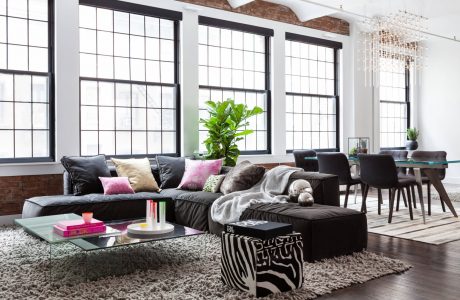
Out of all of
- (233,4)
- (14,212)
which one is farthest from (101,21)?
(14,212)

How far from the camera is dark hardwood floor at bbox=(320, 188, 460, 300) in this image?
314 centimetres

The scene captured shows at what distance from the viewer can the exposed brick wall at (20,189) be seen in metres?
5.77

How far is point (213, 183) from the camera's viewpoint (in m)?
5.59

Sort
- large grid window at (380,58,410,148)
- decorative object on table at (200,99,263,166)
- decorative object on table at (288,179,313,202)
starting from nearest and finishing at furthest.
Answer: decorative object on table at (288,179,313,202), decorative object on table at (200,99,263,166), large grid window at (380,58,410,148)

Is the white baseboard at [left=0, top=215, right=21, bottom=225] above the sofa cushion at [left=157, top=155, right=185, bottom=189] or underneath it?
underneath

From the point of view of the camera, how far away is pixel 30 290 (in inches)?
125

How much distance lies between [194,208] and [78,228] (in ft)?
5.92

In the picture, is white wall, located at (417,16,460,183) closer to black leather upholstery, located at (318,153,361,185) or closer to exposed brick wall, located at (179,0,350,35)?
exposed brick wall, located at (179,0,350,35)

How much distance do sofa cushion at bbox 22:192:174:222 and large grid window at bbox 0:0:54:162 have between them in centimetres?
116

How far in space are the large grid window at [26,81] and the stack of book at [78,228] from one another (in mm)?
2754

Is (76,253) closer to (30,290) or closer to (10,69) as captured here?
(30,290)

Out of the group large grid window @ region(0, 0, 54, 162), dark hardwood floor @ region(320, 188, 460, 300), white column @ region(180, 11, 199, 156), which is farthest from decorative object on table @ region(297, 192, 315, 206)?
large grid window @ region(0, 0, 54, 162)

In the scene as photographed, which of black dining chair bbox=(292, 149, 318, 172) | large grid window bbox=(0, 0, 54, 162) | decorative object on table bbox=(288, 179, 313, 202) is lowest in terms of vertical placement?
decorative object on table bbox=(288, 179, 313, 202)

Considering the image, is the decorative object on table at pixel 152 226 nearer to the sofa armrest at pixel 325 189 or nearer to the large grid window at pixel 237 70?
the sofa armrest at pixel 325 189
